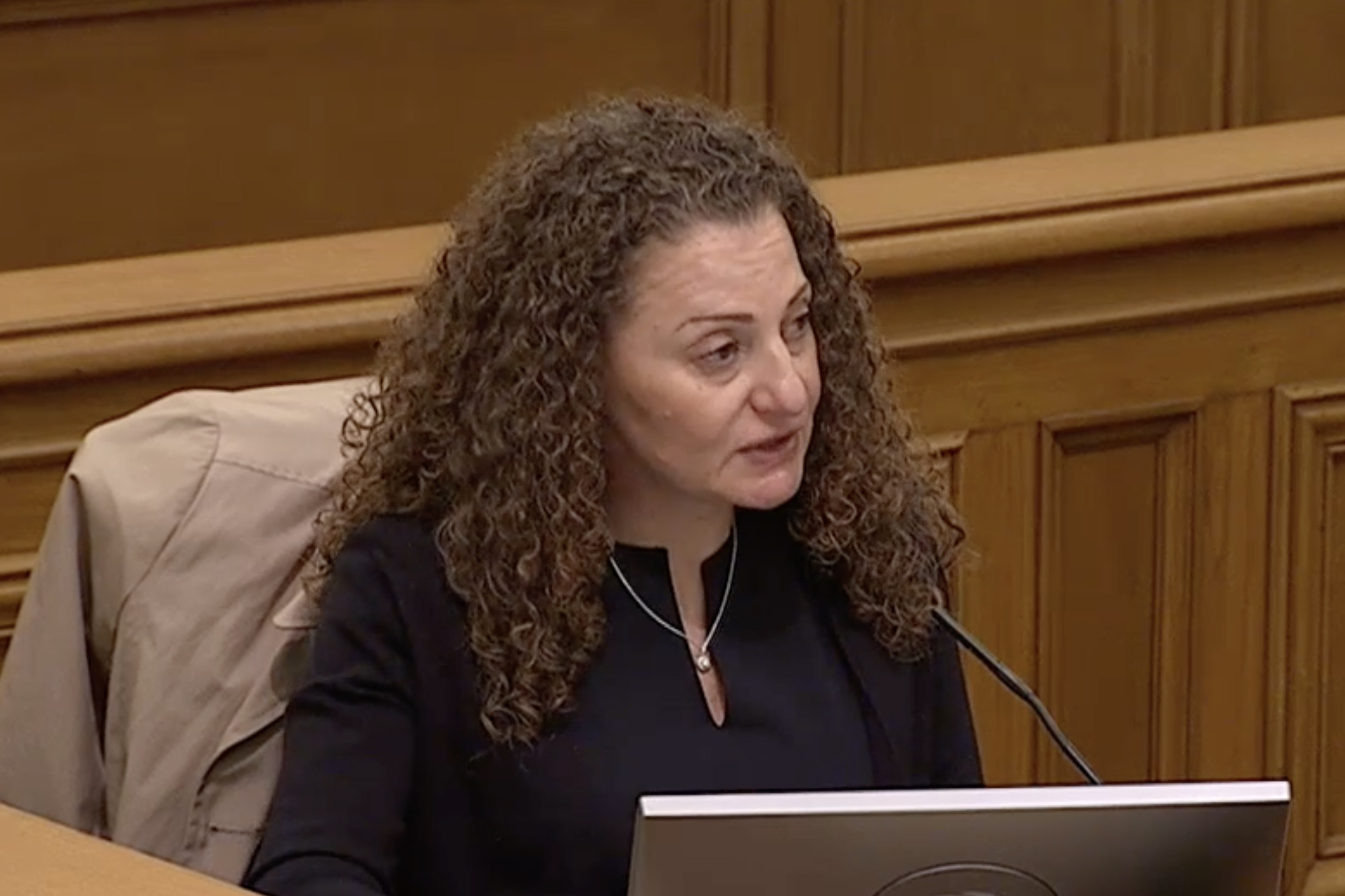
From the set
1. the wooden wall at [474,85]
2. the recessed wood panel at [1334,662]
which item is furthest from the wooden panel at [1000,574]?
the wooden wall at [474,85]

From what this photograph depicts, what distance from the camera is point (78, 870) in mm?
1345

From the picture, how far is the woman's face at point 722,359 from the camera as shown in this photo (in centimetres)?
186

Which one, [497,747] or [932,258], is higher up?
[932,258]

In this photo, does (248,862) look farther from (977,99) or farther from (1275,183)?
(977,99)

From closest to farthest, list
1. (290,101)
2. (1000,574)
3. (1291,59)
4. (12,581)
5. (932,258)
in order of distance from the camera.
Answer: (12,581)
(932,258)
(1000,574)
(290,101)
(1291,59)

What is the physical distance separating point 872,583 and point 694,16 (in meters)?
2.08

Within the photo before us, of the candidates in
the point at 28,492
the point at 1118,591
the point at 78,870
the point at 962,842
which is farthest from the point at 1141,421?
the point at 78,870

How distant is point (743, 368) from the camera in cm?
187

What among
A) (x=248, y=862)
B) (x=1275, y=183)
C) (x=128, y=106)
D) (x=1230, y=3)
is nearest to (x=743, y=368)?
(x=248, y=862)

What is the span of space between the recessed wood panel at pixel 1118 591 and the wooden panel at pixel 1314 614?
9cm

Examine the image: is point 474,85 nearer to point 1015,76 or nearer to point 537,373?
point 1015,76

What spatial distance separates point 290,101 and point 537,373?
2.00m

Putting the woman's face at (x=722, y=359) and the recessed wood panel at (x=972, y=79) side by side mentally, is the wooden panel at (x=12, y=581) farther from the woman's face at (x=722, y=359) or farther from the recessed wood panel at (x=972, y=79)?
the recessed wood panel at (x=972, y=79)

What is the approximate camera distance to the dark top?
1855mm
